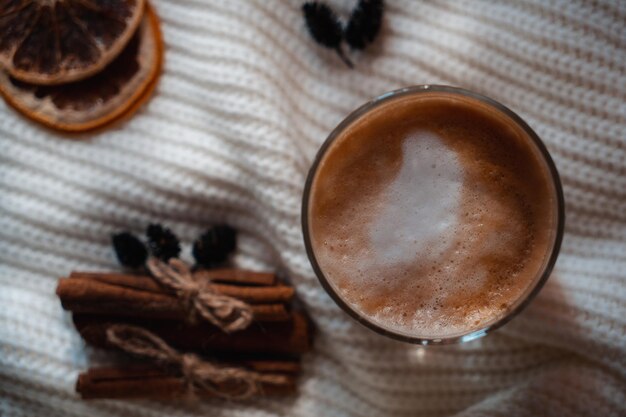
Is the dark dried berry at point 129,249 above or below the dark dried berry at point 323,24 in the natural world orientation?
below

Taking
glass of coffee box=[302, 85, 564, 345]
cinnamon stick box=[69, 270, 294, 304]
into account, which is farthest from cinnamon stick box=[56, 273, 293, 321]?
glass of coffee box=[302, 85, 564, 345]

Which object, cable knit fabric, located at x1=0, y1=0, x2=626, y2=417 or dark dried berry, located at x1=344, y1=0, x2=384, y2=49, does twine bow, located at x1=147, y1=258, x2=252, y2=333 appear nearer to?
cable knit fabric, located at x1=0, y1=0, x2=626, y2=417

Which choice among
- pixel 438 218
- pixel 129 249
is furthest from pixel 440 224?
pixel 129 249

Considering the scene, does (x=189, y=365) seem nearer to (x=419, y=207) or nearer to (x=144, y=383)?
(x=144, y=383)

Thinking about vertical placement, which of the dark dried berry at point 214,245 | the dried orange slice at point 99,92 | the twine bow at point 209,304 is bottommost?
the twine bow at point 209,304

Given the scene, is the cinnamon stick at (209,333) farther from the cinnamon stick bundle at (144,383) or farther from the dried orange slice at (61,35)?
the dried orange slice at (61,35)

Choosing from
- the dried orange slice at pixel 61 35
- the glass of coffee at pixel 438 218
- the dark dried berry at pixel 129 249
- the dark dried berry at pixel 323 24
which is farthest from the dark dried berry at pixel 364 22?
the dark dried berry at pixel 129 249
